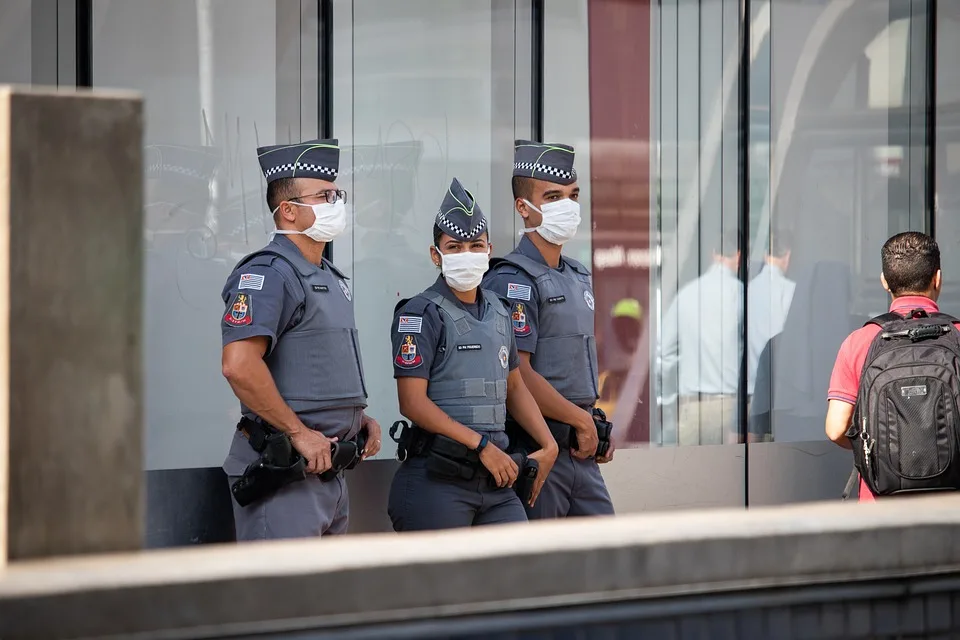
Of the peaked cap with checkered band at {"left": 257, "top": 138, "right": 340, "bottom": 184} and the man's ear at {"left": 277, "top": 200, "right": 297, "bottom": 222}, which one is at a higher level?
the peaked cap with checkered band at {"left": 257, "top": 138, "right": 340, "bottom": 184}

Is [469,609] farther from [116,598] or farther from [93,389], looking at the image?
[93,389]

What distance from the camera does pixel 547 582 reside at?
1.88 meters

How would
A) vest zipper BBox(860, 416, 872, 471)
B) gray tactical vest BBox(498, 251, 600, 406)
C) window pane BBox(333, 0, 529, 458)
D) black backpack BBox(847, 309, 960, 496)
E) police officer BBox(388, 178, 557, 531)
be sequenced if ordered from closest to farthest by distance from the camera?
1. black backpack BBox(847, 309, 960, 496)
2. vest zipper BBox(860, 416, 872, 471)
3. police officer BBox(388, 178, 557, 531)
4. gray tactical vest BBox(498, 251, 600, 406)
5. window pane BBox(333, 0, 529, 458)

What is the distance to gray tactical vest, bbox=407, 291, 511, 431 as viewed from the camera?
477cm

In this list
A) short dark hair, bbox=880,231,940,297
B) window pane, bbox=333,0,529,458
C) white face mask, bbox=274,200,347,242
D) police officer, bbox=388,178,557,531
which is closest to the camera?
short dark hair, bbox=880,231,940,297

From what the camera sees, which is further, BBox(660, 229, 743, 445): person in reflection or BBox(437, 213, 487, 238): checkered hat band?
BBox(660, 229, 743, 445): person in reflection

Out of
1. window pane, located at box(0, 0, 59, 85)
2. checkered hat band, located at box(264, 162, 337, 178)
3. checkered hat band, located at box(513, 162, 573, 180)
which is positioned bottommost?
checkered hat band, located at box(264, 162, 337, 178)

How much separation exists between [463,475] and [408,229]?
1807mm

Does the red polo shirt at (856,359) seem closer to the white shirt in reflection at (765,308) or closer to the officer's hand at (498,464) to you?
the officer's hand at (498,464)

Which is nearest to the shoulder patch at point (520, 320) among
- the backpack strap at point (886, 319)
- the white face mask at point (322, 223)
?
the white face mask at point (322, 223)

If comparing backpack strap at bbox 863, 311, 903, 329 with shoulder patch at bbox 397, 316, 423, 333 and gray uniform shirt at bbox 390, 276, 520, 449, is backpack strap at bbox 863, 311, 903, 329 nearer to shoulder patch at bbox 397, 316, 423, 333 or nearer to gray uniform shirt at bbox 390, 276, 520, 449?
gray uniform shirt at bbox 390, 276, 520, 449

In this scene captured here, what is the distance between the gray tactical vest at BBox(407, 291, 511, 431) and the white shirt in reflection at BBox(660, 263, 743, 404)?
2205 millimetres

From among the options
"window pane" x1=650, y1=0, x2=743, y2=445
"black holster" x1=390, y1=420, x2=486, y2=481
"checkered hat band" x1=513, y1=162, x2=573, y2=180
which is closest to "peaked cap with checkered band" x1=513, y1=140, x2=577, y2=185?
"checkered hat band" x1=513, y1=162, x2=573, y2=180

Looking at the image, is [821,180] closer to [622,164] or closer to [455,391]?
[622,164]
